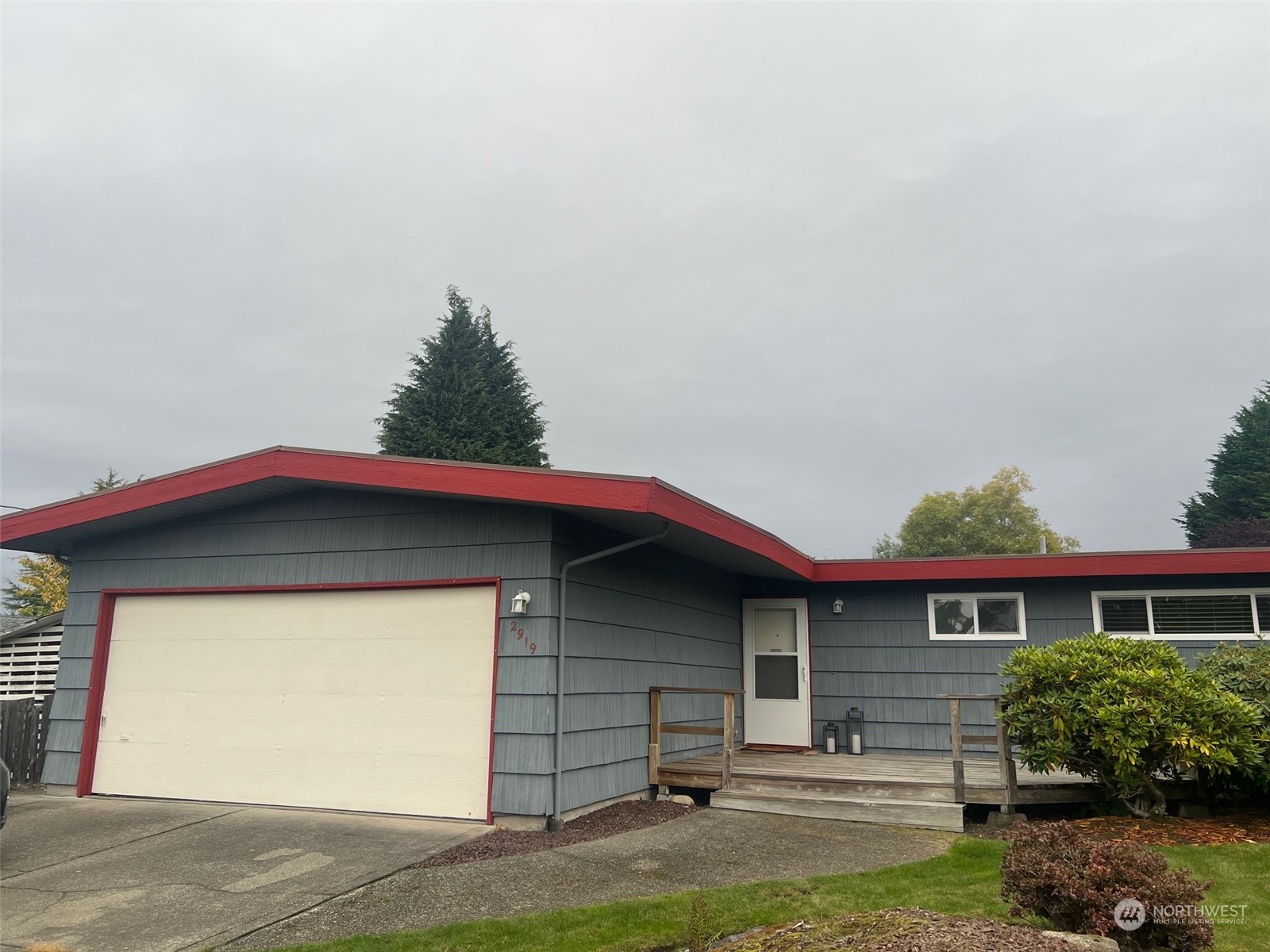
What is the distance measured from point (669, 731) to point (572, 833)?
184 centimetres

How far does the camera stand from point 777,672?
11039 millimetres

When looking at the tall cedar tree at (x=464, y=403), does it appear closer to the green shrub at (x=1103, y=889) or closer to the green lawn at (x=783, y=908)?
the green lawn at (x=783, y=908)

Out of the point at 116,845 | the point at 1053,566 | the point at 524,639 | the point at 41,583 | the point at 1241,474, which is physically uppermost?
the point at 1241,474

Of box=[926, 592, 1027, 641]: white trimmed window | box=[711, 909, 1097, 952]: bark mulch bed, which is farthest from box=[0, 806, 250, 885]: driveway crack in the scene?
box=[926, 592, 1027, 641]: white trimmed window

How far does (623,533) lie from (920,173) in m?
10.9

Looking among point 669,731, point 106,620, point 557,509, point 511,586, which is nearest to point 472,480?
point 557,509

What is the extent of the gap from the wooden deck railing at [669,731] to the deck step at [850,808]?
22cm

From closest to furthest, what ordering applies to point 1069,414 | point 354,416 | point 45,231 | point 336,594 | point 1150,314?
1. point 336,594
2. point 45,231
3. point 1150,314
4. point 354,416
5. point 1069,414

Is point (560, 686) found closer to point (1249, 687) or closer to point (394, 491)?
point (394, 491)

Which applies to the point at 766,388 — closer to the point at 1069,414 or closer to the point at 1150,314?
the point at 1150,314

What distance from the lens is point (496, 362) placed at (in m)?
23.4

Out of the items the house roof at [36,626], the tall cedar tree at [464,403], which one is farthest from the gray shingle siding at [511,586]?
the tall cedar tree at [464,403]

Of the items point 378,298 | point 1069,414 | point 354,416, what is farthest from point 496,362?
point 1069,414

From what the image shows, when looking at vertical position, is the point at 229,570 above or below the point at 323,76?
below
